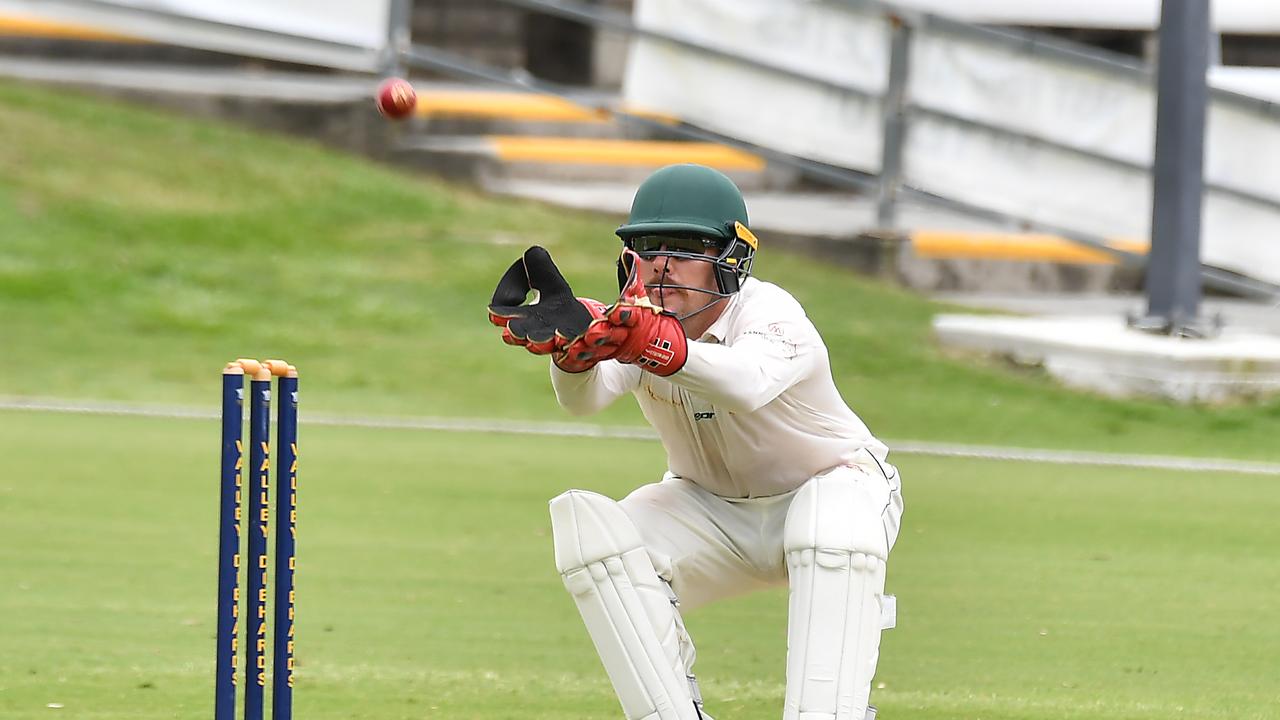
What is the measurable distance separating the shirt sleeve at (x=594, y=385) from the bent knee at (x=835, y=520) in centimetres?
42

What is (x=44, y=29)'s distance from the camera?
14.6 m

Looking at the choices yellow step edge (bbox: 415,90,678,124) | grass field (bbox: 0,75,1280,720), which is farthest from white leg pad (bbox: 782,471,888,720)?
yellow step edge (bbox: 415,90,678,124)

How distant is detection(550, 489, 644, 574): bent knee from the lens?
3713 mm

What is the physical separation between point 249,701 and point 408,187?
33.2 feet

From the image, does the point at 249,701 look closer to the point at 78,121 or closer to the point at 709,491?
the point at 709,491

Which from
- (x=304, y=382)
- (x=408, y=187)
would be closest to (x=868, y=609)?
(x=304, y=382)

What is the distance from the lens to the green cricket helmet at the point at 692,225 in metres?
3.90

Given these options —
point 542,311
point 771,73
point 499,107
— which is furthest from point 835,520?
point 499,107

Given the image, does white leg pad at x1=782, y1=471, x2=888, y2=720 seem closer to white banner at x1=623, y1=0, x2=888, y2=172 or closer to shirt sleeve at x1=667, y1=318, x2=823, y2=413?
shirt sleeve at x1=667, y1=318, x2=823, y2=413

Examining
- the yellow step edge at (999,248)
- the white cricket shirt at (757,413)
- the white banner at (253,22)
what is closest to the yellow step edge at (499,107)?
the white banner at (253,22)

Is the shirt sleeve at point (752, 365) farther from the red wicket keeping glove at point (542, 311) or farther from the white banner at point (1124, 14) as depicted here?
the white banner at point (1124, 14)

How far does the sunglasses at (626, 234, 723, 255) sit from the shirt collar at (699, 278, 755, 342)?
0.11m

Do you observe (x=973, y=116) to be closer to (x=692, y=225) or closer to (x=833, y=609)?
(x=692, y=225)

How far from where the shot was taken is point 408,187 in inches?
530
